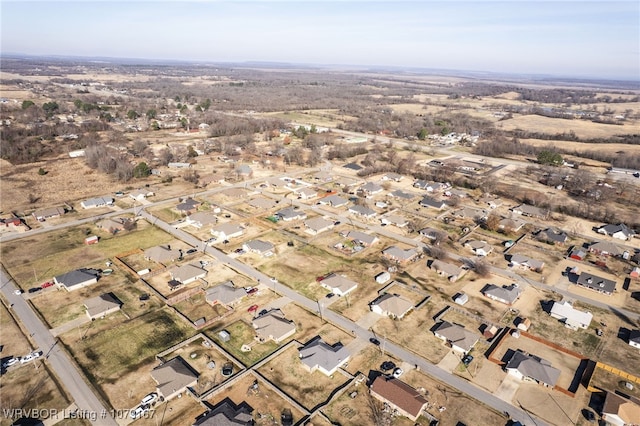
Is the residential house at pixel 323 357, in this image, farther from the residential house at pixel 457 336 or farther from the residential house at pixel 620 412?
the residential house at pixel 620 412

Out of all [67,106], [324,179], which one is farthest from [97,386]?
[67,106]

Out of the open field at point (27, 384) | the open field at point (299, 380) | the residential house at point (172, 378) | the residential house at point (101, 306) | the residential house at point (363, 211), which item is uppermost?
the residential house at point (363, 211)

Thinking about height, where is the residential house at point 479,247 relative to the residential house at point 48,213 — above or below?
below

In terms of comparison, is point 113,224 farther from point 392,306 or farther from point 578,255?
point 578,255

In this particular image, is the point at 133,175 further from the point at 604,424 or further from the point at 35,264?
the point at 604,424

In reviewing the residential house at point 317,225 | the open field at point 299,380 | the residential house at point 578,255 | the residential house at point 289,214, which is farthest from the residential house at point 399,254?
the residential house at point 578,255

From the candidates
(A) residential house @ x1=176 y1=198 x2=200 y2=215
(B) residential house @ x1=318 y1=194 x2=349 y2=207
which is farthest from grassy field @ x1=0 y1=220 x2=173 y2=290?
(B) residential house @ x1=318 y1=194 x2=349 y2=207

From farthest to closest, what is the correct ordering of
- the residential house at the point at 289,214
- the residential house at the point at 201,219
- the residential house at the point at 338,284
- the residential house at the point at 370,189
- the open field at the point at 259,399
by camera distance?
the residential house at the point at 370,189
the residential house at the point at 289,214
the residential house at the point at 201,219
the residential house at the point at 338,284
the open field at the point at 259,399
